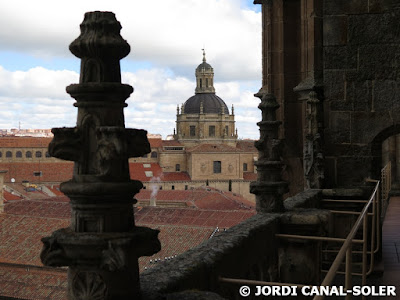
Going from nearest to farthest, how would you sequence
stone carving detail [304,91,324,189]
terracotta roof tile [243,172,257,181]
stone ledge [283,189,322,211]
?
stone ledge [283,189,322,211] < stone carving detail [304,91,324,189] < terracotta roof tile [243,172,257,181]

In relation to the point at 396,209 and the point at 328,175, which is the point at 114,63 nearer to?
the point at 328,175

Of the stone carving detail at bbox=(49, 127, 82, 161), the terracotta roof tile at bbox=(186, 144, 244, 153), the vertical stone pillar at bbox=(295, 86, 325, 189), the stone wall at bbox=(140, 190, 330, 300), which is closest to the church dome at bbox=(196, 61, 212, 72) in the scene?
the terracotta roof tile at bbox=(186, 144, 244, 153)

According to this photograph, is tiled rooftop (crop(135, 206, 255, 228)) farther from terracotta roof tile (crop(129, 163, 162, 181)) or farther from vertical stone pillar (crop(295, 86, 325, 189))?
terracotta roof tile (crop(129, 163, 162, 181))

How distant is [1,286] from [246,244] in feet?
75.2

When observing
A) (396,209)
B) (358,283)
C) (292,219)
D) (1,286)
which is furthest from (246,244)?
(1,286)

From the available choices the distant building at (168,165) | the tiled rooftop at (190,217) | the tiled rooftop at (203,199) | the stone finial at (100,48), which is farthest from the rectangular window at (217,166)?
the stone finial at (100,48)

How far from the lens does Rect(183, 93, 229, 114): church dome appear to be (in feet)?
299

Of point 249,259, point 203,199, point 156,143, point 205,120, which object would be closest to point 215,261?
point 249,259

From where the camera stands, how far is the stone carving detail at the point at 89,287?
2.27 meters

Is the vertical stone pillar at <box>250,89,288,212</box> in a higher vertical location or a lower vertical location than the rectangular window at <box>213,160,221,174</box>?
higher

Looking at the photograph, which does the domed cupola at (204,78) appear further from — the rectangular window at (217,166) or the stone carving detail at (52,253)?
the stone carving detail at (52,253)

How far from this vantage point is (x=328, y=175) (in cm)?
698

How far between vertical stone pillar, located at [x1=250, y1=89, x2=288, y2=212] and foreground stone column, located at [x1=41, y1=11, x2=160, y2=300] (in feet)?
9.92

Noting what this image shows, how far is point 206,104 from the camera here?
9138 cm
